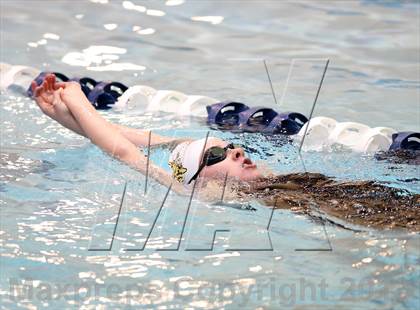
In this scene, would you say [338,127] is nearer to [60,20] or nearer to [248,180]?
[248,180]

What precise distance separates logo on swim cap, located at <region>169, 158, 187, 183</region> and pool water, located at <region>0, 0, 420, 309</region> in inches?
5.9

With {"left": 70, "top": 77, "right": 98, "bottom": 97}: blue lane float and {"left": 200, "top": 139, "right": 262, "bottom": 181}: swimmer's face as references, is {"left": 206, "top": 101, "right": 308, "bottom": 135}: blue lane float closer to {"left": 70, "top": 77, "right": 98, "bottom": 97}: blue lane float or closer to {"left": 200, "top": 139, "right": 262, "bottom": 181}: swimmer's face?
{"left": 70, "top": 77, "right": 98, "bottom": 97}: blue lane float

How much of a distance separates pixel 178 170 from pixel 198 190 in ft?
0.70

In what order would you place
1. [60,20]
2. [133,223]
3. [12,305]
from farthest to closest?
[60,20] → [133,223] → [12,305]

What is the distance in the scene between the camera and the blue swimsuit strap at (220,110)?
4.45 metres

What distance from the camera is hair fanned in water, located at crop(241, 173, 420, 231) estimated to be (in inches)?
110

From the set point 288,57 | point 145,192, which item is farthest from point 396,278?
point 288,57

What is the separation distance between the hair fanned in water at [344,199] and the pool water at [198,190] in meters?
0.07

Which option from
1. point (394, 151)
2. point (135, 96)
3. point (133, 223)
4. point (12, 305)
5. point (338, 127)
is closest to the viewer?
point (12, 305)

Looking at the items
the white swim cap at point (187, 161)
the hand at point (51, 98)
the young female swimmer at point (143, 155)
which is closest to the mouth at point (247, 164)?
the young female swimmer at point (143, 155)

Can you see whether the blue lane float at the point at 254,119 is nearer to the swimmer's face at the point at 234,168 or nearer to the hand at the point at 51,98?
the swimmer's face at the point at 234,168

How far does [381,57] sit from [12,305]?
3.83m

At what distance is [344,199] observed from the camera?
9.89 ft

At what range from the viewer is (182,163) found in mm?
3475
